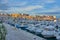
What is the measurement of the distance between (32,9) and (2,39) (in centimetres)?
78

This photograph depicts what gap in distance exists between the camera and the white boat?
377 centimetres

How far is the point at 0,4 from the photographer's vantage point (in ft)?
12.7

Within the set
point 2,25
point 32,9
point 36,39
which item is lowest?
point 36,39

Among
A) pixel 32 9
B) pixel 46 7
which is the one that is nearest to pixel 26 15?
pixel 32 9

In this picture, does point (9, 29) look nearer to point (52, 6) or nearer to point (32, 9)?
point (32, 9)

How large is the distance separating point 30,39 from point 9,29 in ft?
1.42

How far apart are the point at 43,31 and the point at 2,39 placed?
2.51 feet

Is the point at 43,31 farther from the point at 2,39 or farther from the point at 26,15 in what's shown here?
the point at 2,39

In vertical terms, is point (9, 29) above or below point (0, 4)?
below

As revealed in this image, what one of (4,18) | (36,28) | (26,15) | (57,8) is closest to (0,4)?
(4,18)

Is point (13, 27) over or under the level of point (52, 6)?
under

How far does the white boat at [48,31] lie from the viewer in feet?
12.4

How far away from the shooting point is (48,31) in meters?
3.78

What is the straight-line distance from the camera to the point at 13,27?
390 centimetres
